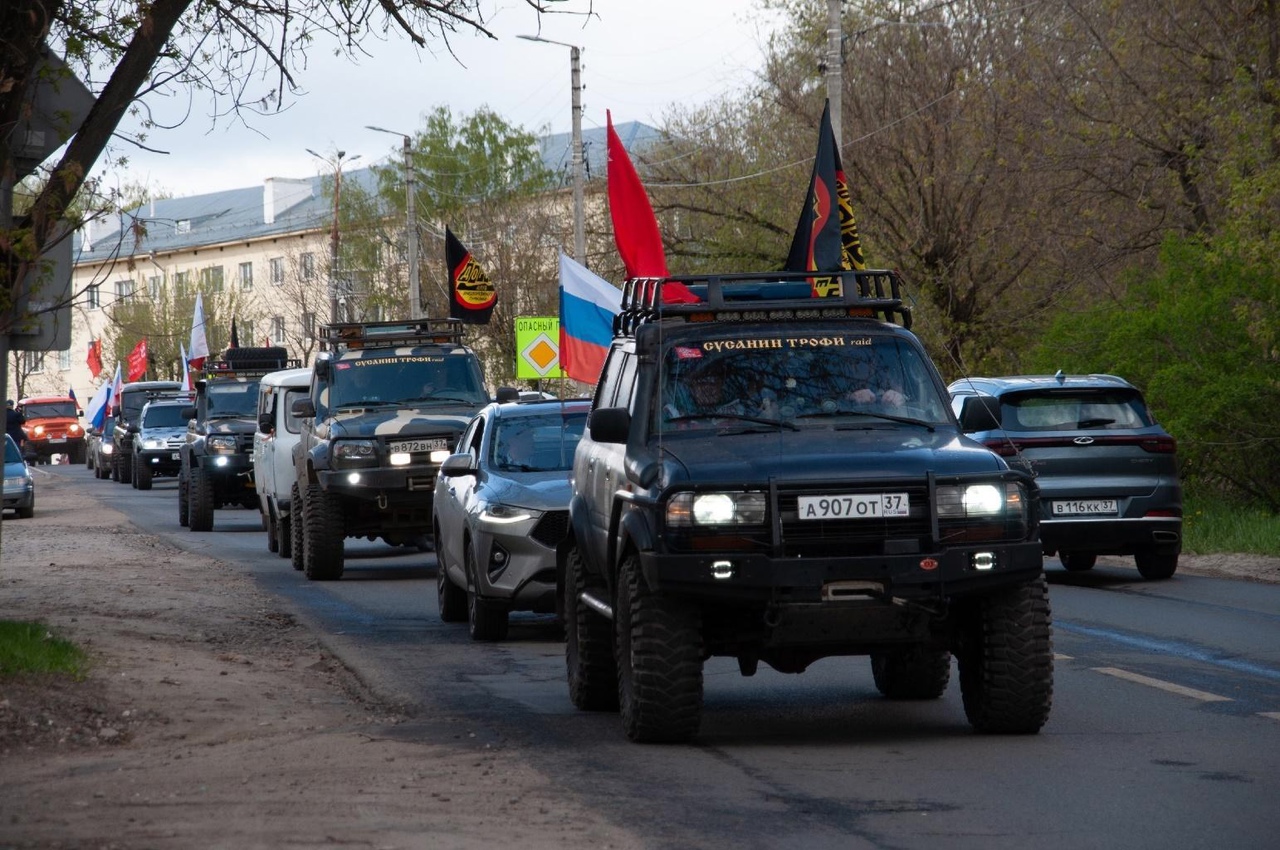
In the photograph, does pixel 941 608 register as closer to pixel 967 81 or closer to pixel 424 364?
pixel 424 364

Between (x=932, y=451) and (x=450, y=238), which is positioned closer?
(x=932, y=451)

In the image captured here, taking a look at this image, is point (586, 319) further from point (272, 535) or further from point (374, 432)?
point (272, 535)

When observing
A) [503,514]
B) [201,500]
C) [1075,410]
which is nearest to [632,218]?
[503,514]

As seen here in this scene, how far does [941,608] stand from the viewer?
8461 mm

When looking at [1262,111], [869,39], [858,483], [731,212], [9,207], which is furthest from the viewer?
[731,212]

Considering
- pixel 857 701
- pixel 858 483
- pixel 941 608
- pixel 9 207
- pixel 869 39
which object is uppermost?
pixel 869 39

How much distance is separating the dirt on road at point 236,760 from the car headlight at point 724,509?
1281 millimetres

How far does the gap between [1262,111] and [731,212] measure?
50.4 feet

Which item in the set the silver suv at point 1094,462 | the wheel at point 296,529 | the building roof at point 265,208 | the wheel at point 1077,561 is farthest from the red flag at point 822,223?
the building roof at point 265,208

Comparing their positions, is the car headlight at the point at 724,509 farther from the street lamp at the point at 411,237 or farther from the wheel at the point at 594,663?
the street lamp at the point at 411,237

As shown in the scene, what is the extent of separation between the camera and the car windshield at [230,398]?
107 ft

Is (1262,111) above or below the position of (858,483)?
above

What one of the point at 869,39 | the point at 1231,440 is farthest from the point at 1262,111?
the point at 869,39

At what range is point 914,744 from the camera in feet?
28.9
